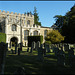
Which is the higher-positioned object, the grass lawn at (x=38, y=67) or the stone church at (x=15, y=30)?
the stone church at (x=15, y=30)

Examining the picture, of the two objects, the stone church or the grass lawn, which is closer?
the grass lawn

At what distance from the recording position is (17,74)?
12.1 ft

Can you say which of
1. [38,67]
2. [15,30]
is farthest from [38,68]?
[15,30]

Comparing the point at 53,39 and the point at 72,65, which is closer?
the point at 72,65

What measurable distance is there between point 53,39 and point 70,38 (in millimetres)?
9297

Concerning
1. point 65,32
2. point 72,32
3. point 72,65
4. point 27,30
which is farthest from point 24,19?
point 72,65

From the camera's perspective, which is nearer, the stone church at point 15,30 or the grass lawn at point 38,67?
the grass lawn at point 38,67

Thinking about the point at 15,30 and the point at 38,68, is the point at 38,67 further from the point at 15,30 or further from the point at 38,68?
the point at 15,30

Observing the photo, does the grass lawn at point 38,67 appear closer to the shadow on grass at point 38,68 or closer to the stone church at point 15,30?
the shadow on grass at point 38,68

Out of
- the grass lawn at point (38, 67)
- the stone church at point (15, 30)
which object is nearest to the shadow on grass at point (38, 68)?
the grass lawn at point (38, 67)

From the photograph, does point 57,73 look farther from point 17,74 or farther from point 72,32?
point 72,32

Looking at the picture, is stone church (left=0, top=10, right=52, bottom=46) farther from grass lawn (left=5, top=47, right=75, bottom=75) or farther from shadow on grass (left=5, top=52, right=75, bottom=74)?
shadow on grass (left=5, top=52, right=75, bottom=74)

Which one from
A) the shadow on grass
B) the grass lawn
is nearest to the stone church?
the grass lawn

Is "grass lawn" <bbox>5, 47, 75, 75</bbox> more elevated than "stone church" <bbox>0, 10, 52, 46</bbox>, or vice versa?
"stone church" <bbox>0, 10, 52, 46</bbox>
